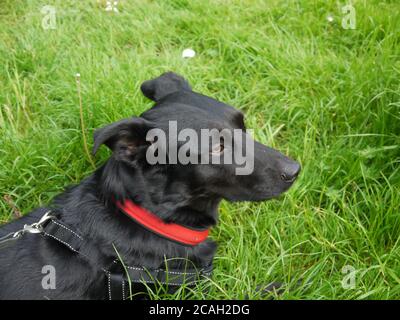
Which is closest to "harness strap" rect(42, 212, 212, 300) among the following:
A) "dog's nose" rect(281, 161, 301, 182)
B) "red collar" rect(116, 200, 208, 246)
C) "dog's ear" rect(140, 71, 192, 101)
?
"red collar" rect(116, 200, 208, 246)

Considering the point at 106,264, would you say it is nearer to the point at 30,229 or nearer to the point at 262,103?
the point at 30,229

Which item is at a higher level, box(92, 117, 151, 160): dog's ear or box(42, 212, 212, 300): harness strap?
box(92, 117, 151, 160): dog's ear

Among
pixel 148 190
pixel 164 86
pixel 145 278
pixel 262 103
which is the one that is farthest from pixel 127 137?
pixel 262 103

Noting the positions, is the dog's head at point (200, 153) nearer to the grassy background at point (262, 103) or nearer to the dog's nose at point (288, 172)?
the dog's nose at point (288, 172)

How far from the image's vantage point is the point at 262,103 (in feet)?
12.1

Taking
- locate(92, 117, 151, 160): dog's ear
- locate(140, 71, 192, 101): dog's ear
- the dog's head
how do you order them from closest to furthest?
locate(92, 117, 151, 160): dog's ear → the dog's head → locate(140, 71, 192, 101): dog's ear

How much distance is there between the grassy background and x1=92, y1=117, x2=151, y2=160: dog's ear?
2.85 feet

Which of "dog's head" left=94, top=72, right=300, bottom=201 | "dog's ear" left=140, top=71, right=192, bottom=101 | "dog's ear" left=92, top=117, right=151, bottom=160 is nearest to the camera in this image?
"dog's ear" left=92, top=117, right=151, bottom=160

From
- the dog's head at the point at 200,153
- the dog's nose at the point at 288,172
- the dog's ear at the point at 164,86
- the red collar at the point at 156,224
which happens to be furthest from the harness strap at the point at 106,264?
the dog's ear at the point at 164,86

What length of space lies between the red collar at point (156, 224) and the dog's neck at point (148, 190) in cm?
2

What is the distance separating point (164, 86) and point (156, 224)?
0.79 meters

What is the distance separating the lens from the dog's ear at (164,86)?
262cm

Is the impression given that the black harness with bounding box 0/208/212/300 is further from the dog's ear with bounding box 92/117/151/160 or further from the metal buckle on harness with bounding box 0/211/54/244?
the dog's ear with bounding box 92/117/151/160

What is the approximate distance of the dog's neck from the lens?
7.35ft
